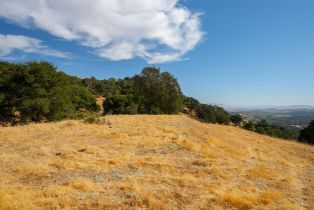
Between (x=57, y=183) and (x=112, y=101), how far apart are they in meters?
66.2

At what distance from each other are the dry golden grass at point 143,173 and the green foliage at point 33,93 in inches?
557

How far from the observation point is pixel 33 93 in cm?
3869

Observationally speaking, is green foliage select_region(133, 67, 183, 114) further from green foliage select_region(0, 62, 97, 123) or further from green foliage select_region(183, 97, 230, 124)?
green foliage select_region(183, 97, 230, 124)

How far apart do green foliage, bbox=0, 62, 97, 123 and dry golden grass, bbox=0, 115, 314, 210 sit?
1416cm

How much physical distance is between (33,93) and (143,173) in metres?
29.8

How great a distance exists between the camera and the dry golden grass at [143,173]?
10.7m

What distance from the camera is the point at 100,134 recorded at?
80.8 ft

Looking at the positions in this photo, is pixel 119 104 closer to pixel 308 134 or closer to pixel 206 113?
pixel 206 113

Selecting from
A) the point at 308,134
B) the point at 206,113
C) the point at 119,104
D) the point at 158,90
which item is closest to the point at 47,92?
the point at 158,90

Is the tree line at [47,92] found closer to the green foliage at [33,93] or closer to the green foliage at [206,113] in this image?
the green foliage at [33,93]

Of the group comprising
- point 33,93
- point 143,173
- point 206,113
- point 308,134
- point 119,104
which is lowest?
point 308,134

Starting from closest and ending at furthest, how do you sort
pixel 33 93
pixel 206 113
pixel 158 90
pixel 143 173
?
pixel 143 173 → pixel 33 93 → pixel 158 90 → pixel 206 113

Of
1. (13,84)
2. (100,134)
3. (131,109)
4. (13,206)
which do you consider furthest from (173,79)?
(13,206)

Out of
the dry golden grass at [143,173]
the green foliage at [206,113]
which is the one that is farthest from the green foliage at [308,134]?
the dry golden grass at [143,173]
